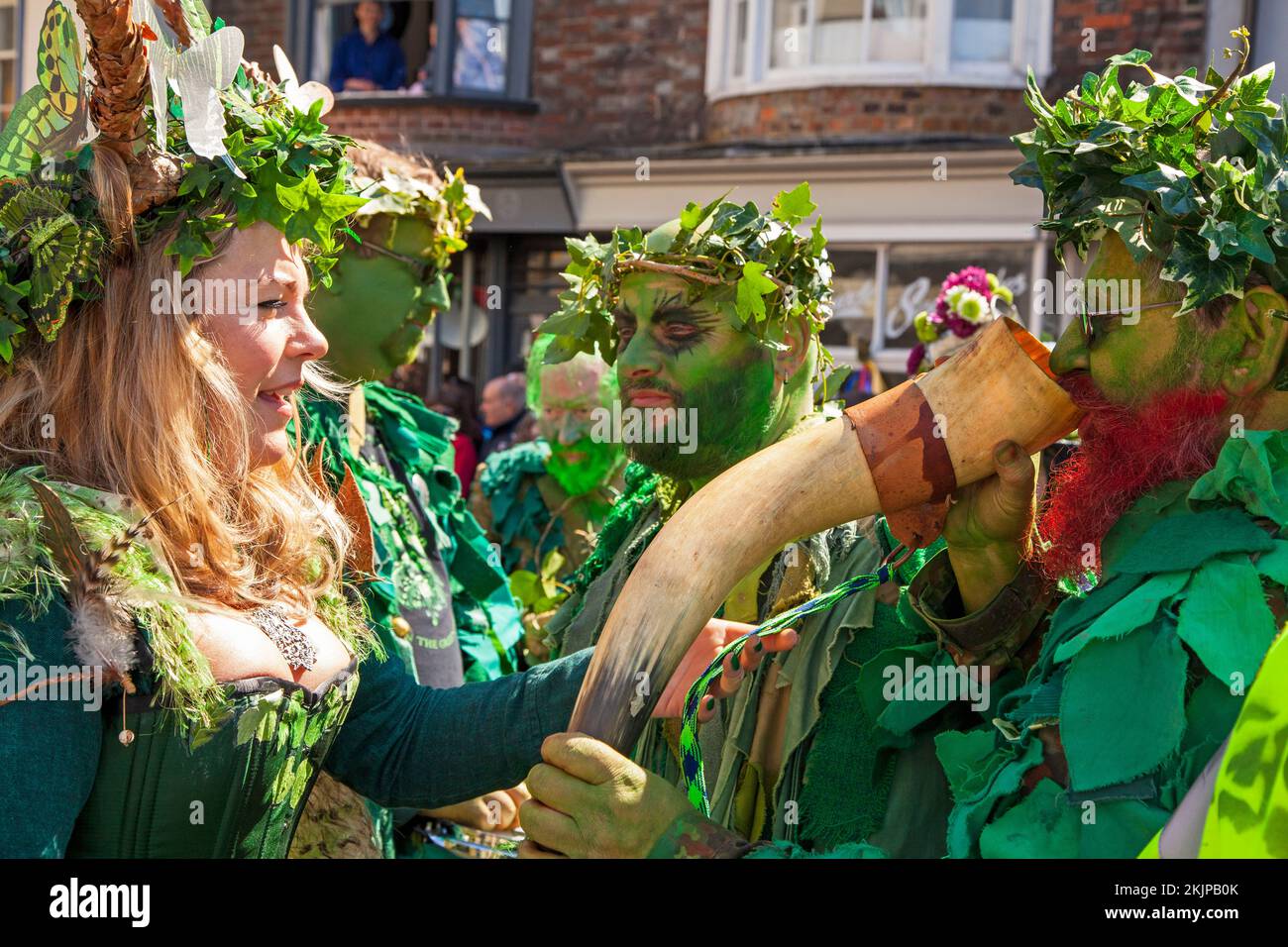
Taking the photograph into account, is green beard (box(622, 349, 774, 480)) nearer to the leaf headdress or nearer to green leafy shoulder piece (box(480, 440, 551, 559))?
the leaf headdress

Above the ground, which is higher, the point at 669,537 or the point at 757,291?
the point at 757,291

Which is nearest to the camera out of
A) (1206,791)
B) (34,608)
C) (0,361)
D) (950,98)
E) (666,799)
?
(1206,791)

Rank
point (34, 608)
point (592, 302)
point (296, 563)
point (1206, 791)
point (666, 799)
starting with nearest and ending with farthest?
point (1206, 791) → point (34, 608) → point (666, 799) → point (296, 563) → point (592, 302)

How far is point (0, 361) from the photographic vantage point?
6.70 ft

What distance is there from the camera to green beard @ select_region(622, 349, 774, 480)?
290 cm

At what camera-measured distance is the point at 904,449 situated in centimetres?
210

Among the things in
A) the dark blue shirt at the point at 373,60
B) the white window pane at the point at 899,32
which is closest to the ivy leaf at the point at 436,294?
the white window pane at the point at 899,32

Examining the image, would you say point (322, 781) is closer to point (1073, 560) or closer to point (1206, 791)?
point (1073, 560)

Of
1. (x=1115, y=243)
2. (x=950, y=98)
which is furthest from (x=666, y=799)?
(x=950, y=98)

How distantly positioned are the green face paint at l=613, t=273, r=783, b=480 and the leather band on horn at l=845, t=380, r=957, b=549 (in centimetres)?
76

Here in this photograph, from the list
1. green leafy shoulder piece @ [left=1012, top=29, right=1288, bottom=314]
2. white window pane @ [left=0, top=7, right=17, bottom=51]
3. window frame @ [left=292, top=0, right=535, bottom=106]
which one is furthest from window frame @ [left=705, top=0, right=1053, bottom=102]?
green leafy shoulder piece @ [left=1012, top=29, right=1288, bottom=314]

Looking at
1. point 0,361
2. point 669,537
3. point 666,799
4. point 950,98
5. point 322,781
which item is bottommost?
point 322,781

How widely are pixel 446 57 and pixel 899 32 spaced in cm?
341

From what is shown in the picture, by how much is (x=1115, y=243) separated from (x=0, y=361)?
154 centimetres
